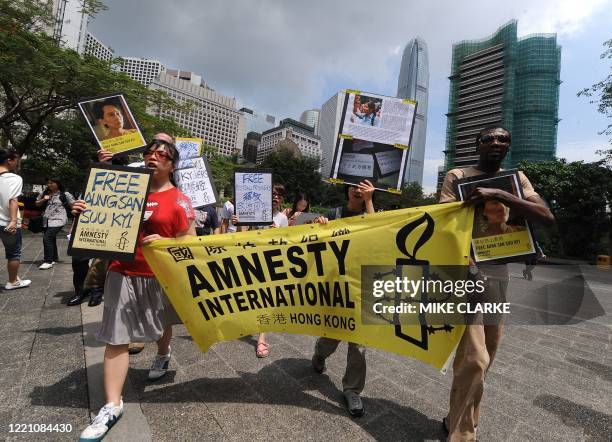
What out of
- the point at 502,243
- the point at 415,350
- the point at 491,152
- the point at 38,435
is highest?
the point at 491,152

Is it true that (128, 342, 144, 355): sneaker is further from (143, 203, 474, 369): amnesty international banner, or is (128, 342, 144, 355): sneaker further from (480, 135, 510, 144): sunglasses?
(480, 135, 510, 144): sunglasses

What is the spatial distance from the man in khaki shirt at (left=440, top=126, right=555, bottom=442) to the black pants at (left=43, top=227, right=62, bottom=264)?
25.6 feet

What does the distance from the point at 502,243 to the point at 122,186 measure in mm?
2664

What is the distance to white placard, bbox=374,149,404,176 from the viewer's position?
2830 millimetres

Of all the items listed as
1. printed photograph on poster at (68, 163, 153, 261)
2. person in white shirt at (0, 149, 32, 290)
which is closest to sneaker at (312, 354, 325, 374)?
printed photograph on poster at (68, 163, 153, 261)

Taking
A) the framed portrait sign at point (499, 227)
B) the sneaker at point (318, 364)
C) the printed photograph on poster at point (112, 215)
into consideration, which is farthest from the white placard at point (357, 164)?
the sneaker at point (318, 364)

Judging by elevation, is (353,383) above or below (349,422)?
above

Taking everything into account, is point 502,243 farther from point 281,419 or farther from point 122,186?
point 122,186

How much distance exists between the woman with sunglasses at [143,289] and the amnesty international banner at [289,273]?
122mm

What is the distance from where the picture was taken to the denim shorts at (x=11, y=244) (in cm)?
480

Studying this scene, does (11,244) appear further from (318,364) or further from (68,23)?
(68,23)

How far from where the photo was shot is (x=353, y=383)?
263cm

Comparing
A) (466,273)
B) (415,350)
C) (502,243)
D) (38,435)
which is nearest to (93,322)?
(38,435)

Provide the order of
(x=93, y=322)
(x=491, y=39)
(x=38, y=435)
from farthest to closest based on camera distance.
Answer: (x=491, y=39) < (x=93, y=322) < (x=38, y=435)
